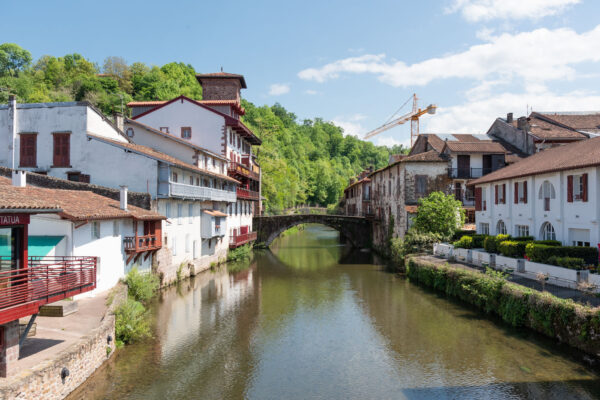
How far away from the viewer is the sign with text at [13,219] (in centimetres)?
1112

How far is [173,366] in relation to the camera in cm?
1540

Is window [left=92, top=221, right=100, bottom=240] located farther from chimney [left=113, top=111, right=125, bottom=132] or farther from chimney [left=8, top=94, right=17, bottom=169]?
chimney [left=113, top=111, right=125, bottom=132]

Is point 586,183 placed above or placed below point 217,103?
below

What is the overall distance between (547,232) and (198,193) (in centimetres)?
2452

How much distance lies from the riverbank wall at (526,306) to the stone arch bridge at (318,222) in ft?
86.6

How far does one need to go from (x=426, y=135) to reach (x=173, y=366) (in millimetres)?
41886

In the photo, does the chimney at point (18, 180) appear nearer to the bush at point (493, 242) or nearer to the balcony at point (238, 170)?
the bush at point (493, 242)

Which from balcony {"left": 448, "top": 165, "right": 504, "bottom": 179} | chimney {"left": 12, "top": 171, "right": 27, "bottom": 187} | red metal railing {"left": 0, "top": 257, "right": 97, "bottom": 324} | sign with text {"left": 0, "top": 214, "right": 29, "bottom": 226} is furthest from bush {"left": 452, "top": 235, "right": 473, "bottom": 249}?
sign with text {"left": 0, "top": 214, "right": 29, "bottom": 226}

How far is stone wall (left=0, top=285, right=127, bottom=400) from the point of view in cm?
991

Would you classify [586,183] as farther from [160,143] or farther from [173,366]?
[160,143]

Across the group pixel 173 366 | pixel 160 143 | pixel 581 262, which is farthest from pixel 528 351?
pixel 160 143

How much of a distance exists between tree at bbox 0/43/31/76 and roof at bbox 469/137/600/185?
303 feet

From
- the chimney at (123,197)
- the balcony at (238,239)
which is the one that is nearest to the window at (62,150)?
the chimney at (123,197)

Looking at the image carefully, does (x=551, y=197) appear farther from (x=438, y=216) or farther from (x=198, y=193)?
(x=198, y=193)
